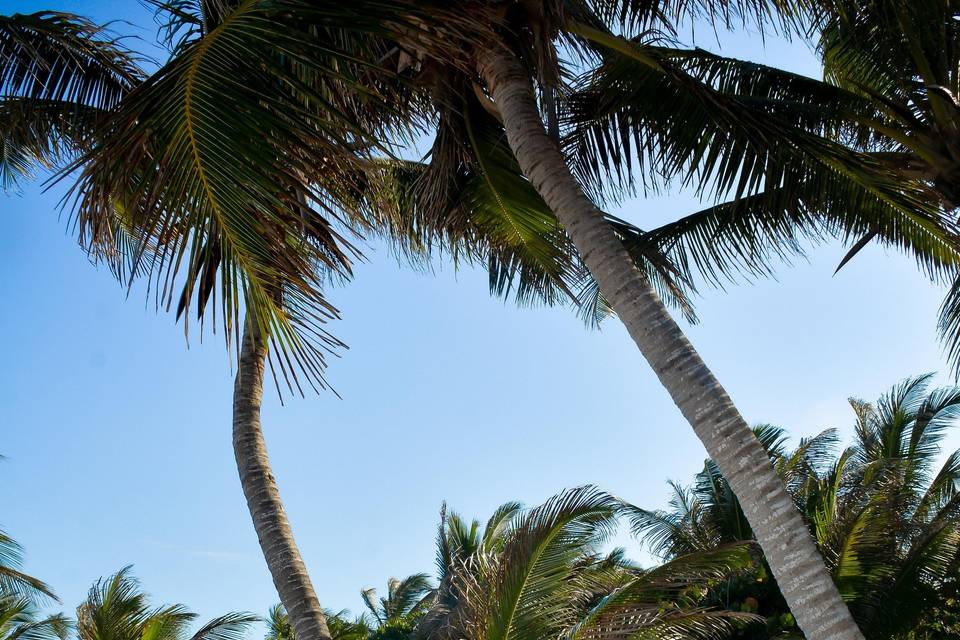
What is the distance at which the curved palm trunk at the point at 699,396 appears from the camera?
3.26 m

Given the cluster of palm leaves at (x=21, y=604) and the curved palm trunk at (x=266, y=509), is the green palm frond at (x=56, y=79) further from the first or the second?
the cluster of palm leaves at (x=21, y=604)

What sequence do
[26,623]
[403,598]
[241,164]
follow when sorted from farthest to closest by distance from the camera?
[403,598], [26,623], [241,164]

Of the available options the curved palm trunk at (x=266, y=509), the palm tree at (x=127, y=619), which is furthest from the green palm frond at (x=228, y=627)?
the curved palm trunk at (x=266, y=509)

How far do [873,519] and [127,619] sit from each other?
937cm

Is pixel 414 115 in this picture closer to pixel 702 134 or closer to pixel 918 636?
pixel 702 134

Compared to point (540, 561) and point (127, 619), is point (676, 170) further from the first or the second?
point (127, 619)

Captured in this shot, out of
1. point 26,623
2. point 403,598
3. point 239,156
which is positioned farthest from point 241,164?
point 403,598

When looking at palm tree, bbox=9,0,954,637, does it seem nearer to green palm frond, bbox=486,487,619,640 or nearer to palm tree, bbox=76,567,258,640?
green palm frond, bbox=486,487,619,640

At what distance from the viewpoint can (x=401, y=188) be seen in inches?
341

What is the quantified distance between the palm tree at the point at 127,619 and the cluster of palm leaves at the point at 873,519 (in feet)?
19.8

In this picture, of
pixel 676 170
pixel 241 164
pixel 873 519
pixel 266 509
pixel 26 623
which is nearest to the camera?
pixel 241 164

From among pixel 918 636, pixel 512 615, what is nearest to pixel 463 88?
pixel 512 615

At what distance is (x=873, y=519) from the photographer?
34.1ft

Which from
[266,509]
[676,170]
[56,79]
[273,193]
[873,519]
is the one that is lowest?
[873,519]
